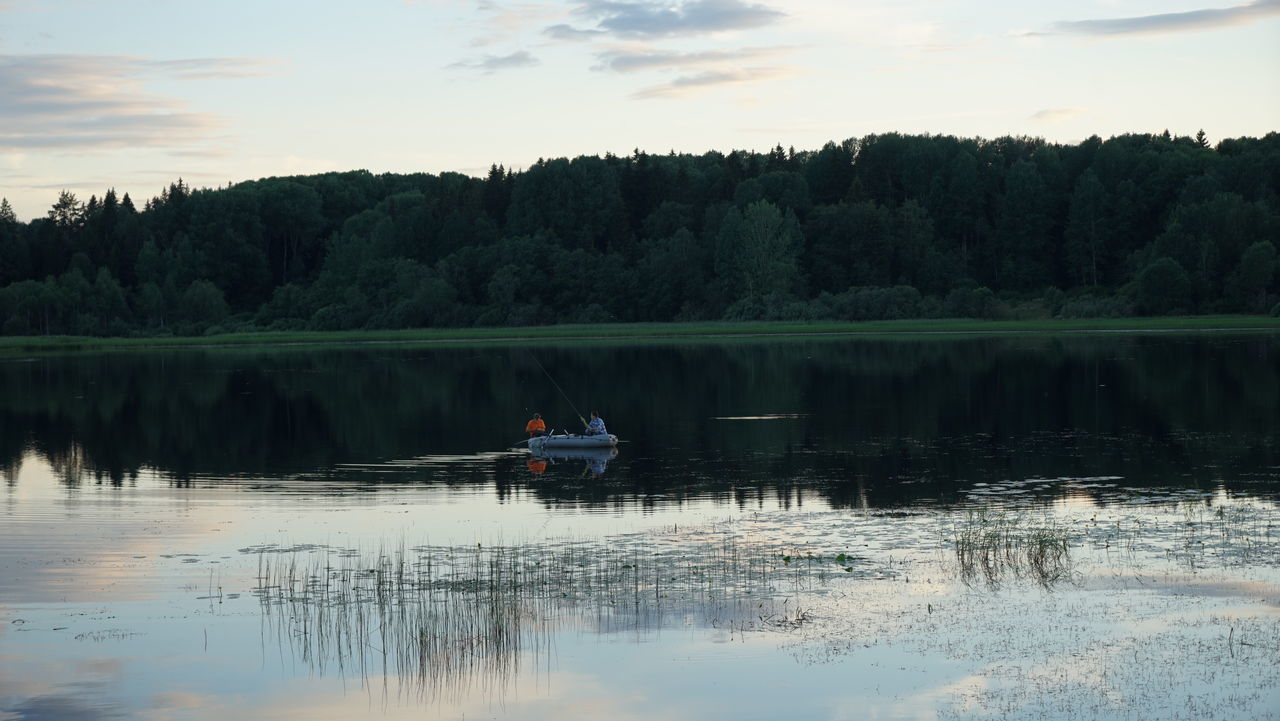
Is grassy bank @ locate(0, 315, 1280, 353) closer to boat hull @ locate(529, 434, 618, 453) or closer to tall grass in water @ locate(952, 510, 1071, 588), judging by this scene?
boat hull @ locate(529, 434, 618, 453)

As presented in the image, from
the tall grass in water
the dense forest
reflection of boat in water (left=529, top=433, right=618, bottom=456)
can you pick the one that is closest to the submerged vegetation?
the tall grass in water

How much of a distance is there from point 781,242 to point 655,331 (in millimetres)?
22349

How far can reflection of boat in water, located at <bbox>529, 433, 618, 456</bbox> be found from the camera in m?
42.3

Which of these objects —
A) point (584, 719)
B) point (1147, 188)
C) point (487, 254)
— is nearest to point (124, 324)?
point (487, 254)

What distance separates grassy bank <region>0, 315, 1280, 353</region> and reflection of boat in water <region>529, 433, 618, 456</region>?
295 ft

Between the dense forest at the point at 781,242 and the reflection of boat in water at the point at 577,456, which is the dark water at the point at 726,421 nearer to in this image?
the reflection of boat in water at the point at 577,456

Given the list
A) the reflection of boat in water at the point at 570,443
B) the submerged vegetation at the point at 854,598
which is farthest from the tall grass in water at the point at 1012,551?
the reflection of boat in water at the point at 570,443

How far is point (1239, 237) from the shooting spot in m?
136

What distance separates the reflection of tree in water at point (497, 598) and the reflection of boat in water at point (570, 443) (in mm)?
16840

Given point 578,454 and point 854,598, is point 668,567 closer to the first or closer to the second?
point 854,598

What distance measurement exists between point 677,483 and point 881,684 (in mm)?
18803

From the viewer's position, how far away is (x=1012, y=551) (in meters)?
22.4

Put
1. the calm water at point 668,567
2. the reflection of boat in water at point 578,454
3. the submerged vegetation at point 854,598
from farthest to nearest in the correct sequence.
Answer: the reflection of boat in water at point 578,454 < the submerged vegetation at point 854,598 < the calm water at point 668,567

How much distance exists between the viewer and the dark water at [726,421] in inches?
1374
